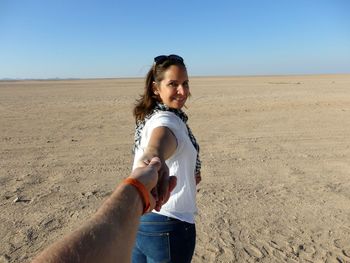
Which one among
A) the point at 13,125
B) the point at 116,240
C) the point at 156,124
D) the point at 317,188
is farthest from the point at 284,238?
the point at 13,125

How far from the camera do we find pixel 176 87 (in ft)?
6.59

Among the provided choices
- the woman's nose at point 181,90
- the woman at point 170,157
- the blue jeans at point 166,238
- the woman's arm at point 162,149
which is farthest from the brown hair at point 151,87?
the blue jeans at point 166,238

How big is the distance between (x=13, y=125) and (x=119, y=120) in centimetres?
331

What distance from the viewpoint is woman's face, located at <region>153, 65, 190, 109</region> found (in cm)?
200

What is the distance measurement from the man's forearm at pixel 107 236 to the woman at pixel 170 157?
0.66m

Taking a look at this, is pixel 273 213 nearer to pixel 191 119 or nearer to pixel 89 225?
pixel 89 225

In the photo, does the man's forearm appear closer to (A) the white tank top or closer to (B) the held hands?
(B) the held hands

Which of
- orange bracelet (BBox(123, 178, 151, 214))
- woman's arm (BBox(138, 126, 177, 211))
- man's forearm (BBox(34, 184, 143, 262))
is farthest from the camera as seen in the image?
woman's arm (BBox(138, 126, 177, 211))

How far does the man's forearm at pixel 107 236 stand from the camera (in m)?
0.79

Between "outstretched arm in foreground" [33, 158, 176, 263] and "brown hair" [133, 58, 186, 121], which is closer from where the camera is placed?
"outstretched arm in foreground" [33, 158, 176, 263]

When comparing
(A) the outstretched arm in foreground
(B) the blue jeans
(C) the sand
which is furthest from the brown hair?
(C) the sand

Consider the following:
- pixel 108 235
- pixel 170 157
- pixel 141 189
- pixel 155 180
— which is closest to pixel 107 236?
pixel 108 235

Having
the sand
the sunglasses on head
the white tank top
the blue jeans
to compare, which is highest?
the sunglasses on head

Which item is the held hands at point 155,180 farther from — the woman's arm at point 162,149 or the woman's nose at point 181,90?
the woman's nose at point 181,90
